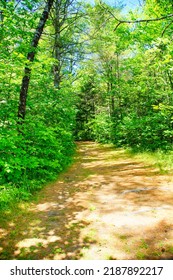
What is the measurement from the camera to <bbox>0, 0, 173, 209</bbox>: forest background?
633 centimetres

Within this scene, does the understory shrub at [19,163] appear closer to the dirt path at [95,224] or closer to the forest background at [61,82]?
the forest background at [61,82]

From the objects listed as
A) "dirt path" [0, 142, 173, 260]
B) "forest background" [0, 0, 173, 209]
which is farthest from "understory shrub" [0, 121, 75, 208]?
"dirt path" [0, 142, 173, 260]

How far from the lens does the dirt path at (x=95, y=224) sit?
337cm

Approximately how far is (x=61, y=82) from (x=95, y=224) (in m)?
11.3

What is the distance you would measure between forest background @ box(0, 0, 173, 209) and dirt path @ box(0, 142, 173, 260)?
34.5 inches

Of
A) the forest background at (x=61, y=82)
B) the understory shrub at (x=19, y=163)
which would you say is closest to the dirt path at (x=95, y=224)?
the understory shrub at (x=19, y=163)

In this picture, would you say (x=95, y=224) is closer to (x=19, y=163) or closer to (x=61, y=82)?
(x=19, y=163)

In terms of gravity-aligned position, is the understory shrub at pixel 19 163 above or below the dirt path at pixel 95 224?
above

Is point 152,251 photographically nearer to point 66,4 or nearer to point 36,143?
point 36,143

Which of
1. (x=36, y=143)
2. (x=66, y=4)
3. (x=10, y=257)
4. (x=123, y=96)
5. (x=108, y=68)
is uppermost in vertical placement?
(x=66, y=4)

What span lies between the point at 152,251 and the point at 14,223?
266 centimetres

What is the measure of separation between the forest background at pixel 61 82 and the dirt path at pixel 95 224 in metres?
0.88

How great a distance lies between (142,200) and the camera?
5336mm
